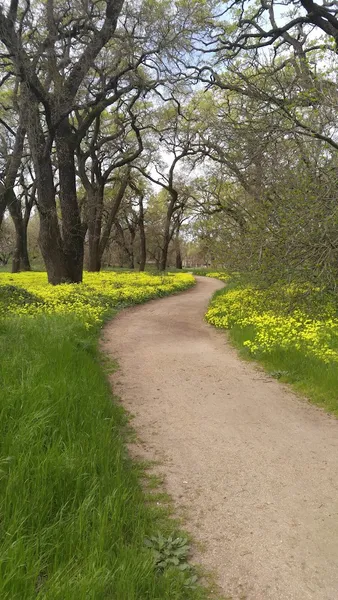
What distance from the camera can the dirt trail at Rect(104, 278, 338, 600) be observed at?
90.8 inches

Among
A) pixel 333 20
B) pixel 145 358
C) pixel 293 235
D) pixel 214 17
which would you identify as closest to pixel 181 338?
pixel 145 358

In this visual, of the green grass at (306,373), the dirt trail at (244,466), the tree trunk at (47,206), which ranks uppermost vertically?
the tree trunk at (47,206)

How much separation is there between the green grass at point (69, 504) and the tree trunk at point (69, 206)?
11.0 meters

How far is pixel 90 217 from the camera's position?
18.6 metres

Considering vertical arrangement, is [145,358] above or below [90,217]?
below

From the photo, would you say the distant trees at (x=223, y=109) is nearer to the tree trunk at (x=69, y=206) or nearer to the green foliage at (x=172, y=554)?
the tree trunk at (x=69, y=206)

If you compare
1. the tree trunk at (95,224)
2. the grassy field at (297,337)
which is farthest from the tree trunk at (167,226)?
the grassy field at (297,337)

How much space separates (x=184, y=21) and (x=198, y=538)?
12.5 meters

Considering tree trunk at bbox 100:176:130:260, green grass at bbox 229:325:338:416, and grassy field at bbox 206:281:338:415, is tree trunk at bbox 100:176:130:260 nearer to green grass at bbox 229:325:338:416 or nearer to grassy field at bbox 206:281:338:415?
grassy field at bbox 206:281:338:415

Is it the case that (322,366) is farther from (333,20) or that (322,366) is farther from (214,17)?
(214,17)

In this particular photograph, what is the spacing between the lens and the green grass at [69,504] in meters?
1.92

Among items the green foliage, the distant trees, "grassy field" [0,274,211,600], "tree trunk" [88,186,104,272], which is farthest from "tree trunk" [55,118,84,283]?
the green foliage

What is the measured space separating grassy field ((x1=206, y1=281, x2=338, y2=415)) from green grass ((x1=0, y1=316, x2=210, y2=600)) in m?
2.70

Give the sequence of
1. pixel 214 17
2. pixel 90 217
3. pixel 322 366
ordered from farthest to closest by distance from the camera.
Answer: pixel 90 217 → pixel 214 17 → pixel 322 366
